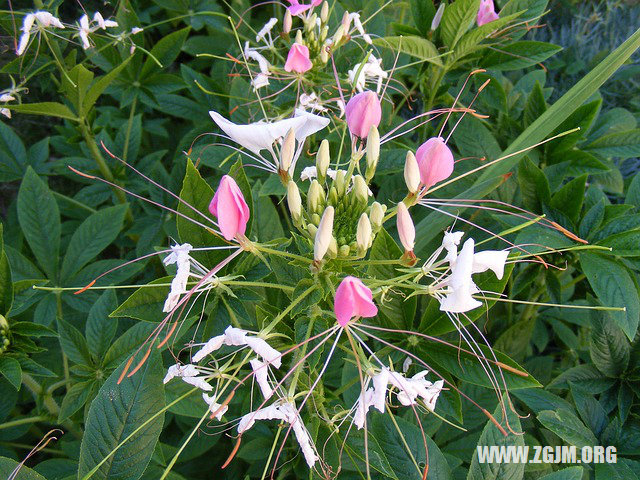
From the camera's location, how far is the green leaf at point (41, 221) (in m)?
1.58

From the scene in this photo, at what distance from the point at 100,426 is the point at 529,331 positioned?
1312 mm

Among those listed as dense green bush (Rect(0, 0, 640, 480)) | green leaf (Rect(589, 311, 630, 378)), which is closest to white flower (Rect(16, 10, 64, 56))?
dense green bush (Rect(0, 0, 640, 480))

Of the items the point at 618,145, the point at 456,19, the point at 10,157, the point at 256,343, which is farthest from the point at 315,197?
the point at 10,157

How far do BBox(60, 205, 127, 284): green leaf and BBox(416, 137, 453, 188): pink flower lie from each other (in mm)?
1103

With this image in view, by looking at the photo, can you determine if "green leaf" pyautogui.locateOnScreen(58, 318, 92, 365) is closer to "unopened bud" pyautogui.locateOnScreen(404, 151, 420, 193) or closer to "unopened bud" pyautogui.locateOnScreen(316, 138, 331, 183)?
"unopened bud" pyautogui.locateOnScreen(316, 138, 331, 183)

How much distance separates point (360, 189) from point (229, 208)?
0.24 meters

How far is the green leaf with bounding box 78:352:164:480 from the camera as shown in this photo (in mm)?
904

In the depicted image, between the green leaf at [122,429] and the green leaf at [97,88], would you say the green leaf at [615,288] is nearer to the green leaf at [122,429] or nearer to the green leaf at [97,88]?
the green leaf at [122,429]

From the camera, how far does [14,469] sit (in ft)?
2.94

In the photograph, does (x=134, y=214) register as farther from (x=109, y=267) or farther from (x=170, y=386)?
(x=170, y=386)

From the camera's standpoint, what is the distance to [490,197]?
160 centimetres

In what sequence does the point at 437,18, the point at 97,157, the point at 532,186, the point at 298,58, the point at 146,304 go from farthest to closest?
the point at 97,157
the point at 437,18
the point at 532,186
the point at 298,58
the point at 146,304

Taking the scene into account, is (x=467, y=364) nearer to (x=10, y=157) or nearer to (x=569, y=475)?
(x=569, y=475)

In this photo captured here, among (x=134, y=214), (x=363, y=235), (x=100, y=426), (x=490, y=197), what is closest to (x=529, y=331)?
(x=490, y=197)
